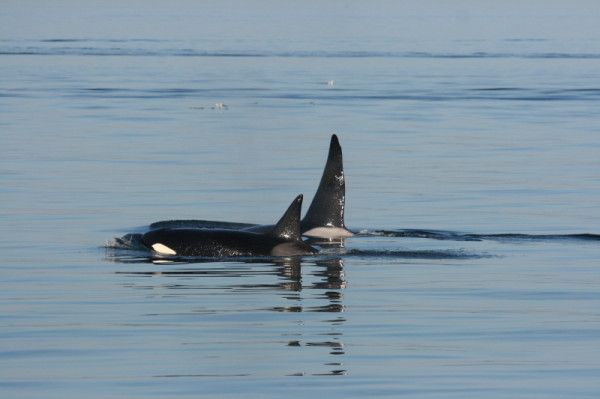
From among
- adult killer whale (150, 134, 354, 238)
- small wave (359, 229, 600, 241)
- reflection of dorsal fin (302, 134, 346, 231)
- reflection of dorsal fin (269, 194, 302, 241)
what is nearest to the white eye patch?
reflection of dorsal fin (269, 194, 302, 241)

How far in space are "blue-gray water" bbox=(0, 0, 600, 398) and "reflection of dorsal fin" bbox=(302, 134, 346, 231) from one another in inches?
28.2

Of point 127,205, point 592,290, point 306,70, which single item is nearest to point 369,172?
point 127,205

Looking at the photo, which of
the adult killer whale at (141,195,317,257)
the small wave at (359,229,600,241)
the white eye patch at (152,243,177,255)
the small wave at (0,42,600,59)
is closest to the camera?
the adult killer whale at (141,195,317,257)

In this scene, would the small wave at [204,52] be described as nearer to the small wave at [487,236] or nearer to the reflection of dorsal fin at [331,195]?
the reflection of dorsal fin at [331,195]

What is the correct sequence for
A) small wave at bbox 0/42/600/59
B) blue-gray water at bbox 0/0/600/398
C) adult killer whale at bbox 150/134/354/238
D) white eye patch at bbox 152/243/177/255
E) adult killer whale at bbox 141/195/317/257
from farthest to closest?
small wave at bbox 0/42/600/59 < adult killer whale at bbox 150/134/354/238 < white eye patch at bbox 152/243/177/255 < adult killer whale at bbox 141/195/317/257 < blue-gray water at bbox 0/0/600/398

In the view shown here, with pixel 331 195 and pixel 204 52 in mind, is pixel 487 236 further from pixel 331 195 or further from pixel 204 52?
pixel 204 52

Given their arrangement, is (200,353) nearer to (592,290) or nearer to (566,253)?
(592,290)

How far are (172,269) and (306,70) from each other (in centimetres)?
4393

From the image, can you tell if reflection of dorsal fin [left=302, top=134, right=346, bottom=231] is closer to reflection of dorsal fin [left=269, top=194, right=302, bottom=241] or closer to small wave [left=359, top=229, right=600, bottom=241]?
small wave [left=359, top=229, right=600, bottom=241]

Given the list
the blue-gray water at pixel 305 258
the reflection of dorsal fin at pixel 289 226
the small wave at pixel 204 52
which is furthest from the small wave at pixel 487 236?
the small wave at pixel 204 52

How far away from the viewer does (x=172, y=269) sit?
1338 cm

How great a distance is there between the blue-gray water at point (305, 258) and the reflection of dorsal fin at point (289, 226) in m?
0.36

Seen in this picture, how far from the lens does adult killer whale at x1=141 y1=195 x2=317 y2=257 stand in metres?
14.1

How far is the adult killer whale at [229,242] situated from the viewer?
14.1 meters
